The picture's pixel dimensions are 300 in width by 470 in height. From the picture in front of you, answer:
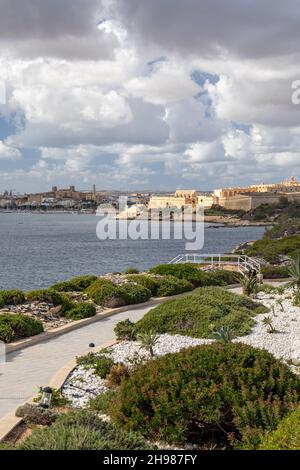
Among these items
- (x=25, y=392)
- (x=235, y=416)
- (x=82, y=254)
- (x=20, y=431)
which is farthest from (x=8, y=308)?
(x=82, y=254)

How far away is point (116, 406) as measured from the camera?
679 centimetres

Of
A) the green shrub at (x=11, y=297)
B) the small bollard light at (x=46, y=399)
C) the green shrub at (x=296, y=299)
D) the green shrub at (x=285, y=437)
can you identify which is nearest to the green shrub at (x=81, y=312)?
the green shrub at (x=11, y=297)

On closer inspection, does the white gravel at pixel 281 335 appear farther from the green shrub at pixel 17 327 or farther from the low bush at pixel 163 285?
the green shrub at pixel 17 327

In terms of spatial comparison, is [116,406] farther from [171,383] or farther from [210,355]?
[210,355]

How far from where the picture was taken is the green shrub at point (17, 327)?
40.5ft

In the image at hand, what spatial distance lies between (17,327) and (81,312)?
9.48 ft

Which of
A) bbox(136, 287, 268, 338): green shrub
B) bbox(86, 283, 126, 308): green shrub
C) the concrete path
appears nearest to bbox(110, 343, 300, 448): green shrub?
the concrete path

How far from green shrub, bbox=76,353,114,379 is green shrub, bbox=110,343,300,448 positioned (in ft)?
8.17

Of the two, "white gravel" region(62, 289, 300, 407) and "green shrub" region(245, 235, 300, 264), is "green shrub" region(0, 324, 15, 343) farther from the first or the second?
"green shrub" region(245, 235, 300, 264)

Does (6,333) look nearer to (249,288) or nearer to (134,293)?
(134,293)

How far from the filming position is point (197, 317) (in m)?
13.5

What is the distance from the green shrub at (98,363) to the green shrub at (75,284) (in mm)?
8108

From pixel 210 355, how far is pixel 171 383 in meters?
0.71

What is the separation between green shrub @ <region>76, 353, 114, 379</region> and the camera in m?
9.55
